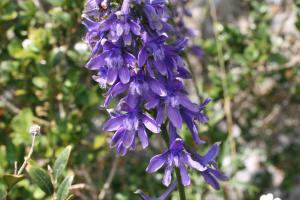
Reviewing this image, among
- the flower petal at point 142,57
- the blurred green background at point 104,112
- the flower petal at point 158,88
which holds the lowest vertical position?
the blurred green background at point 104,112

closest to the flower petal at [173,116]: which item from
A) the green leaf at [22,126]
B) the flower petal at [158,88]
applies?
the flower petal at [158,88]

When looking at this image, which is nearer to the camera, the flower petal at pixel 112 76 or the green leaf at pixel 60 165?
the flower petal at pixel 112 76

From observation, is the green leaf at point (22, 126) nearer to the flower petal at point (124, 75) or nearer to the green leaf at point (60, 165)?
the green leaf at point (60, 165)

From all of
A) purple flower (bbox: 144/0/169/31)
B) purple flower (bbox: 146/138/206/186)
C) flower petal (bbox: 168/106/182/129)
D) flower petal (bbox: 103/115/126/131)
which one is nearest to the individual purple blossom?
purple flower (bbox: 146/138/206/186)

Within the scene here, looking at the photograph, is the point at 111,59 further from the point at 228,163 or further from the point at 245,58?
the point at 245,58

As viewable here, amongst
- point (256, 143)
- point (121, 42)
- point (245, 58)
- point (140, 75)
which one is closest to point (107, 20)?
point (121, 42)

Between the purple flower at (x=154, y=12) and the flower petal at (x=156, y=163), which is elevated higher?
the purple flower at (x=154, y=12)

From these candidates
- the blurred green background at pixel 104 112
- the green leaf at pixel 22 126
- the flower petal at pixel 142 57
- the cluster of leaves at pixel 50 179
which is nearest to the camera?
the flower petal at pixel 142 57

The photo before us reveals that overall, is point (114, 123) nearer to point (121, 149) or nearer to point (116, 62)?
point (121, 149)

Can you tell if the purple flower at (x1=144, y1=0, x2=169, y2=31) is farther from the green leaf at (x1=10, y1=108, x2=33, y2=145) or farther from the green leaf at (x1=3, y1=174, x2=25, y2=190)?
the green leaf at (x1=10, y1=108, x2=33, y2=145)
